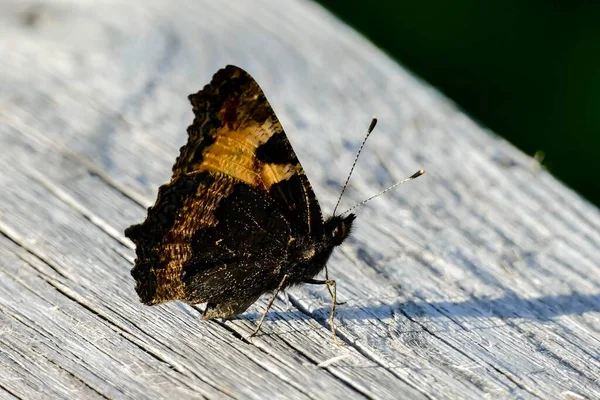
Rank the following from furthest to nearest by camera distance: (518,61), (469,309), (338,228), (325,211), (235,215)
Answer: (518,61) < (325,211) < (235,215) < (338,228) < (469,309)

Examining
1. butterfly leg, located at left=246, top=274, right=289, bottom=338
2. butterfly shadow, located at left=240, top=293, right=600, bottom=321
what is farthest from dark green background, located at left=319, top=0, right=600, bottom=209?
butterfly leg, located at left=246, top=274, right=289, bottom=338

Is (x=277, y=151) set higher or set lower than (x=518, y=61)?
lower

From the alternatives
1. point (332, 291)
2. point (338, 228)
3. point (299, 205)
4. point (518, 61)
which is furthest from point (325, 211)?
point (518, 61)

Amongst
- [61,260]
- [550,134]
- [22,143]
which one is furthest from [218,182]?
[550,134]

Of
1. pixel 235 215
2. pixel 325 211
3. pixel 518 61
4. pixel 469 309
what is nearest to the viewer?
pixel 469 309

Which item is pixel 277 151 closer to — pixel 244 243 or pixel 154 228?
pixel 244 243

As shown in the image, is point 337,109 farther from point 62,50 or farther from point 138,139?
point 62,50

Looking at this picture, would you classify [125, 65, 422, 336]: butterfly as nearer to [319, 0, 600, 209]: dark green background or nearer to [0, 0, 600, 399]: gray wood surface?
[0, 0, 600, 399]: gray wood surface

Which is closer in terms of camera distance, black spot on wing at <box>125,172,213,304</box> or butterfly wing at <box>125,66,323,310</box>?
black spot on wing at <box>125,172,213,304</box>
